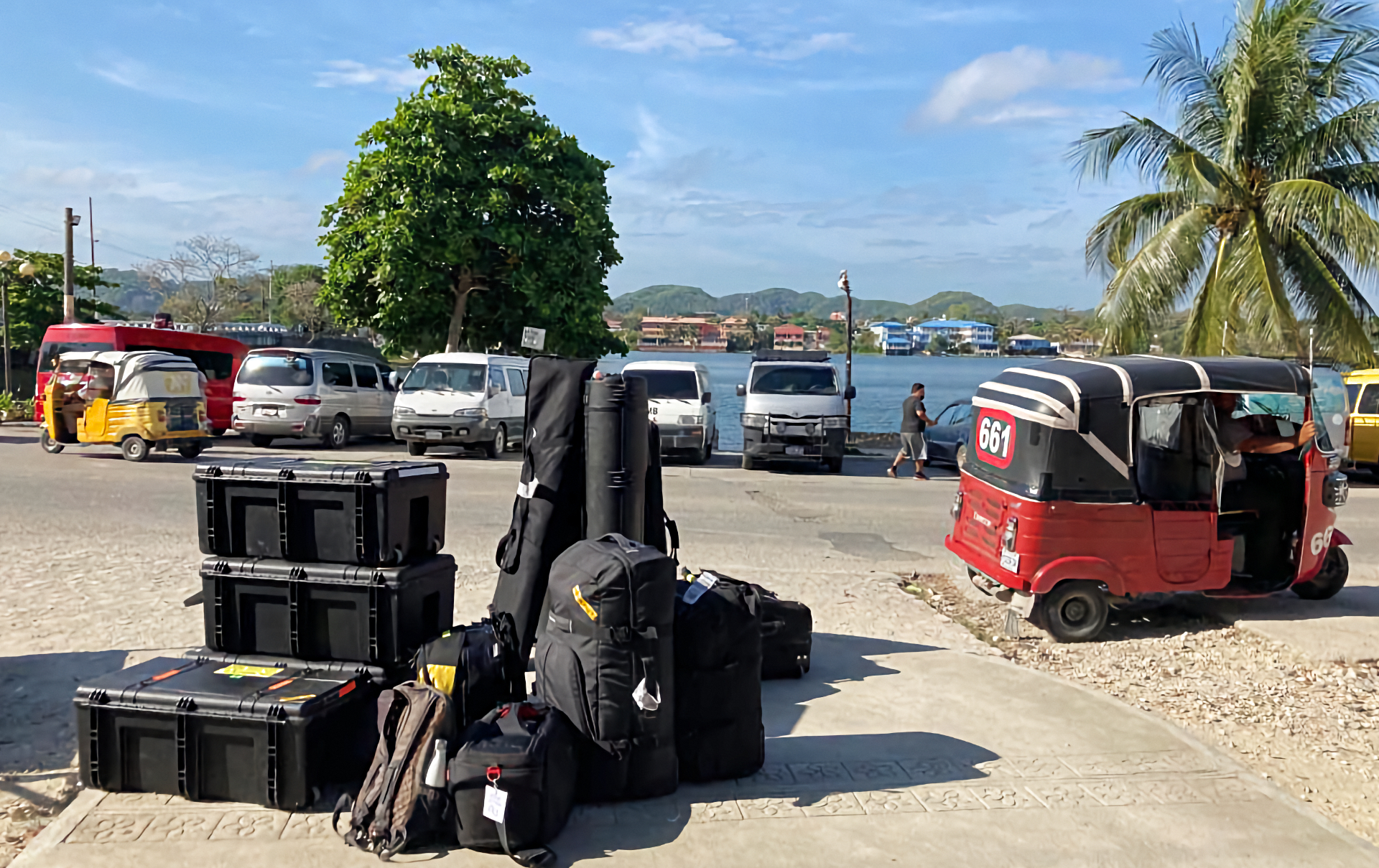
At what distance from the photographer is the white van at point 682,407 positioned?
→ 771 inches

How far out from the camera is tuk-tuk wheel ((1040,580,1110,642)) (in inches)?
298

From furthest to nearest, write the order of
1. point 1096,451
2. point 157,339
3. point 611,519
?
point 157,339
point 1096,451
point 611,519

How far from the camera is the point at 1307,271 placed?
20.6m

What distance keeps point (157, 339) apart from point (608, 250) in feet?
34.2

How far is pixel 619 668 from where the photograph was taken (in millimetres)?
4227

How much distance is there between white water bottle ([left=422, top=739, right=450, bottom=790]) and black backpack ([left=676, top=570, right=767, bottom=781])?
1.05m

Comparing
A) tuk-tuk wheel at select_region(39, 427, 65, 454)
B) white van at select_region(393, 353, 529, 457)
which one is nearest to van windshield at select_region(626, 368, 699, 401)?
white van at select_region(393, 353, 529, 457)

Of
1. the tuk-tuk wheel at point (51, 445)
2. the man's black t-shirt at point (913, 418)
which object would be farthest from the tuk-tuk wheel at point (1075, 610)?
the tuk-tuk wheel at point (51, 445)

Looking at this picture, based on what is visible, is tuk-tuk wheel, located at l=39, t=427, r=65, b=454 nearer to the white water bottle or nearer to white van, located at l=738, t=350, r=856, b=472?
white van, located at l=738, t=350, r=856, b=472

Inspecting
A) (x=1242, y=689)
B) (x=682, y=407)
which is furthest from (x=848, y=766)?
(x=682, y=407)

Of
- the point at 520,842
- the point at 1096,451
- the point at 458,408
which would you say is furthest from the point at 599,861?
the point at 458,408

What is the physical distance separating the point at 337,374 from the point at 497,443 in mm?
4136

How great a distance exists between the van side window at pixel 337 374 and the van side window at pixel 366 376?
0.26 metres

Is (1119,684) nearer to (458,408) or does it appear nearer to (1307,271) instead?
(458,408)
